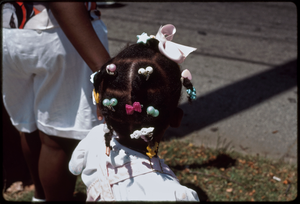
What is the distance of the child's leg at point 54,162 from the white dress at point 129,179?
51cm

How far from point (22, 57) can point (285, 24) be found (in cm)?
646

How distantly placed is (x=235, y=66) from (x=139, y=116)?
3821 millimetres

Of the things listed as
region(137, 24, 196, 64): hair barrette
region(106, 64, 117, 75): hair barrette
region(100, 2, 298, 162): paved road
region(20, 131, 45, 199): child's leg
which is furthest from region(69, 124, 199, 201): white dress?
region(100, 2, 298, 162): paved road

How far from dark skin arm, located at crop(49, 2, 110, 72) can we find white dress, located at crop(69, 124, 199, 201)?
0.40 metres

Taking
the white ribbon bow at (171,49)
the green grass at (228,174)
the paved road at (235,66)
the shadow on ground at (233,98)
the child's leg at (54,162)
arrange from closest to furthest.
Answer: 1. the white ribbon bow at (171,49)
2. the child's leg at (54,162)
3. the green grass at (228,174)
4. the paved road at (235,66)
5. the shadow on ground at (233,98)

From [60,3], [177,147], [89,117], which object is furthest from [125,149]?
[177,147]

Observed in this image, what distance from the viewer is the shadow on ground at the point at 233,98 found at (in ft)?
11.5

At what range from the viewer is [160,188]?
131 centimetres

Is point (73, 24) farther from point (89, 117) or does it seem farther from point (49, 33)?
point (89, 117)

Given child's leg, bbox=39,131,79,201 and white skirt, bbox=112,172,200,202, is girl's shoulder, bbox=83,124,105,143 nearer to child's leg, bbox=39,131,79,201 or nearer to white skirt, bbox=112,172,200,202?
white skirt, bbox=112,172,200,202

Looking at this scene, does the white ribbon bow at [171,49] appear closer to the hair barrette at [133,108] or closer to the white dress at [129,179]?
the hair barrette at [133,108]

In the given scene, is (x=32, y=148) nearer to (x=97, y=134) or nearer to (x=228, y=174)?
(x=97, y=134)

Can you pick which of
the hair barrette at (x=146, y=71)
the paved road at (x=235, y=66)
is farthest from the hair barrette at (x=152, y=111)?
the paved road at (x=235, y=66)

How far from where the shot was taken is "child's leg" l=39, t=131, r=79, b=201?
1971 mm
